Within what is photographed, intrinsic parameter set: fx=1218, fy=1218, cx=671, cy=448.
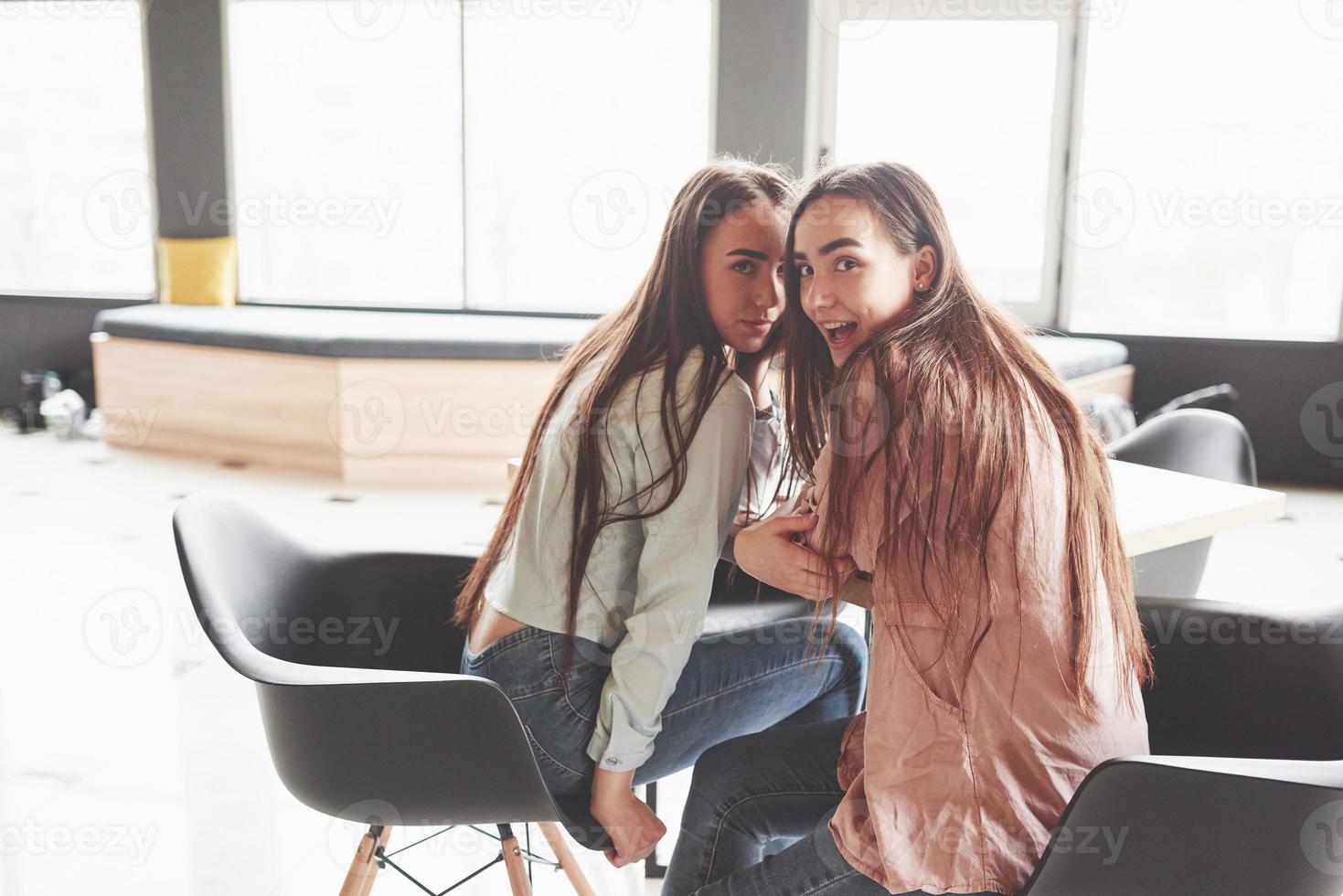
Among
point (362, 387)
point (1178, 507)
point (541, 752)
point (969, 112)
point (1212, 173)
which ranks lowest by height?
point (362, 387)

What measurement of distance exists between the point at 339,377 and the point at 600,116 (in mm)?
2199

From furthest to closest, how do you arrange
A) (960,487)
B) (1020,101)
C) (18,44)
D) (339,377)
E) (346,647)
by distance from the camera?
(18,44) < (1020,101) < (339,377) < (346,647) < (960,487)

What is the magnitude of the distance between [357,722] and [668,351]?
61 cm

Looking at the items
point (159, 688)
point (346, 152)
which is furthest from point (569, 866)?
point (346, 152)

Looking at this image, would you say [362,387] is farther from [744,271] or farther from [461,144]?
[744,271]

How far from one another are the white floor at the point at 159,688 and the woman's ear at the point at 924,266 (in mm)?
738

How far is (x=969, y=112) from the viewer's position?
6.25 meters

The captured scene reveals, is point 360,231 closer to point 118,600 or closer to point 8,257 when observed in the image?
point 8,257

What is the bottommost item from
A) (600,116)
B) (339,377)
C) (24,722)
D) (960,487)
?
(24,722)

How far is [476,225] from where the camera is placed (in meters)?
6.73

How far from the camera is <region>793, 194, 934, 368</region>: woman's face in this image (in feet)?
4.85

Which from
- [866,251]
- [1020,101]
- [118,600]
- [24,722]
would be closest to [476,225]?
[1020,101]

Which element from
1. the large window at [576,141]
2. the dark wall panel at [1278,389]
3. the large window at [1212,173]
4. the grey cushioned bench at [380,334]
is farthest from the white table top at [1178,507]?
the large window at [576,141]

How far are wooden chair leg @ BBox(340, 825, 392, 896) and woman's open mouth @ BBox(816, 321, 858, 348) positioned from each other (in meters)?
0.94
